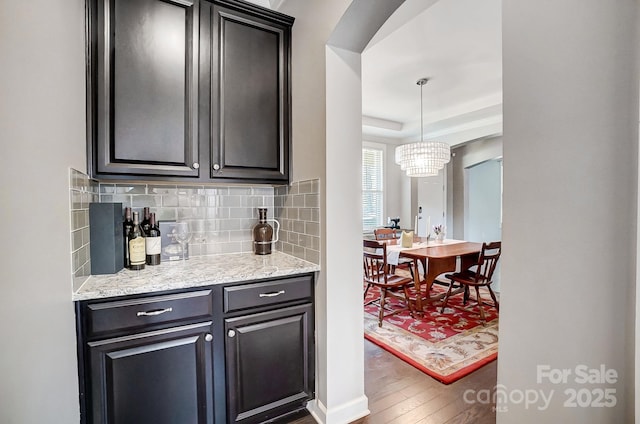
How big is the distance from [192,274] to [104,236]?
18.3 inches

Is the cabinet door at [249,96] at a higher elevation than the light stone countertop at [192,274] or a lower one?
higher

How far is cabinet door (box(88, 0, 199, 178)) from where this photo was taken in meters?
1.43

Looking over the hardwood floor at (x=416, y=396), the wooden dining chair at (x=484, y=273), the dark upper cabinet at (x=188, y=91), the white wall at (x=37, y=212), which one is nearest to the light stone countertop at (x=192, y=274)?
the white wall at (x=37, y=212)

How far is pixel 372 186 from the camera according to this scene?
18.4 feet

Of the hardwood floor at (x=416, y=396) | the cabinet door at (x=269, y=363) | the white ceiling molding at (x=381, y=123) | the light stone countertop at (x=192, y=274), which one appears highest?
the white ceiling molding at (x=381, y=123)

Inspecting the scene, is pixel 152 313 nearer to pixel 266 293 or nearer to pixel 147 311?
pixel 147 311

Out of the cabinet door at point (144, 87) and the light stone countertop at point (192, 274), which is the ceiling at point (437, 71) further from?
the light stone countertop at point (192, 274)

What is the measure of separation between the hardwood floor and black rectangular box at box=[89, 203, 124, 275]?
1350mm

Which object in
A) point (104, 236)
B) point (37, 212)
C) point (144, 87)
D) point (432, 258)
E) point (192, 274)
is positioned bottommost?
point (432, 258)

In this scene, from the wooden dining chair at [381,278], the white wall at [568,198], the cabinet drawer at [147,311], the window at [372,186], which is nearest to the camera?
the white wall at [568,198]

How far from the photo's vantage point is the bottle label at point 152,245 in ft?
5.50

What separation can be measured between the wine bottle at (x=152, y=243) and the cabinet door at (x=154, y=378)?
0.51 meters

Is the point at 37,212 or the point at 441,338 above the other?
the point at 37,212

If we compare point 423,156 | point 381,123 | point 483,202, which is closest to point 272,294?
point 423,156
